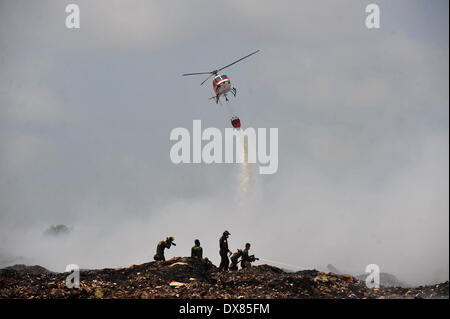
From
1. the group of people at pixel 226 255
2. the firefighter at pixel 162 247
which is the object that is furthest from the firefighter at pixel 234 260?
the firefighter at pixel 162 247

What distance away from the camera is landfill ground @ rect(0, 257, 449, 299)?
93.8 feet

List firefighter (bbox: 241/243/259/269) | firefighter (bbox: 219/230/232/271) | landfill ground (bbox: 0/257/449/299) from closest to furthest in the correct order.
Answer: landfill ground (bbox: 0/257/449/299)
firefighter (bbox: 219/230/232/271)
firefighter (bbox: 241/243/259/269)

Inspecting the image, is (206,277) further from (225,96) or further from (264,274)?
(225,96)

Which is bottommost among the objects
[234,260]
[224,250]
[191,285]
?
[191,285]

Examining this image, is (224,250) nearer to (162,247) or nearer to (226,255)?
(226,255)

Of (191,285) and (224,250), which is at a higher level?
(224,250)

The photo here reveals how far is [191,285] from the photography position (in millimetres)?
29906

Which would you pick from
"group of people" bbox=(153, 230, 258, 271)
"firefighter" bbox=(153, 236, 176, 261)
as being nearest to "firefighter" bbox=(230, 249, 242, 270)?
"group of people" bbox=(153, 230, 258, 271)

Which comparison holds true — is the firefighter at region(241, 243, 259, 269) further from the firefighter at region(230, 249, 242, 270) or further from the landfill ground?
the landfill ground

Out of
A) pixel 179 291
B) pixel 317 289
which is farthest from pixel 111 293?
pixel 317 289

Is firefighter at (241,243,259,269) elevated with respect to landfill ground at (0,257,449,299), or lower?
elevated

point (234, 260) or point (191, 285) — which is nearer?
point (191, 285)

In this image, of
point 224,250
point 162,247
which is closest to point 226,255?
point 224,250
